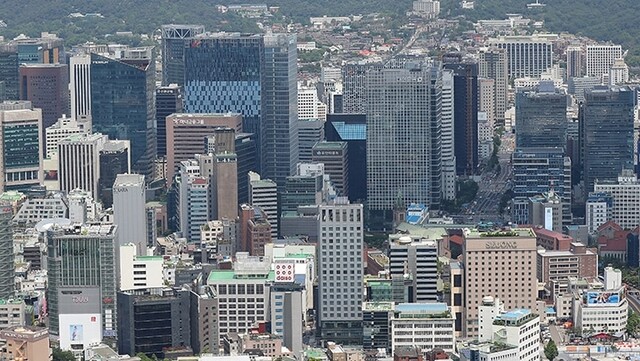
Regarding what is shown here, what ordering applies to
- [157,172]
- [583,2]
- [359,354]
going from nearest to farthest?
1. [359,354]
2. [157,172]
3. [583,2]

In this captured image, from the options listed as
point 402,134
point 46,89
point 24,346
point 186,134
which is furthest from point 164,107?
point 24,346

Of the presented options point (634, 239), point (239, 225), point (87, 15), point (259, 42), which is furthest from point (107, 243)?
point (87, 15)

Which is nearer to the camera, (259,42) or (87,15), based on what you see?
(259,42)

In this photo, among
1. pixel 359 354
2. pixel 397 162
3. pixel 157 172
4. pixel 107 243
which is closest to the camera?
pixel 359 354

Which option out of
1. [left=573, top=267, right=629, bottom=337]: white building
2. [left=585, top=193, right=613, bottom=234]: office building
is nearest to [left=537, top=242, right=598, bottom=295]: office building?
[left=573, top=267, right=629, bottom=337]: white building

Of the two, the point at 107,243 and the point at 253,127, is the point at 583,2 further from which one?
the point at 107,243

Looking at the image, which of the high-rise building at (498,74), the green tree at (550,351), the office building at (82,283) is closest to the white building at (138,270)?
the office building at (82,283)

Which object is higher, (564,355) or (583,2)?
(583,2)
